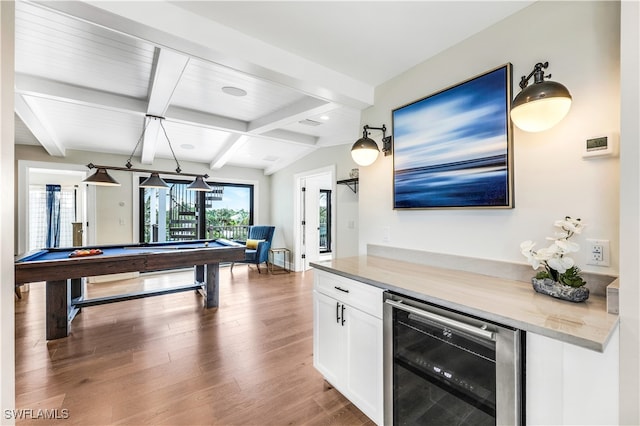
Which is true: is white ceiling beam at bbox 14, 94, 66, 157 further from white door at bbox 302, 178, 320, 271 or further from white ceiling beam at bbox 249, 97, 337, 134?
white door at bbox 302, 178, 320, 271

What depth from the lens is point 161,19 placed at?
5.19 feet

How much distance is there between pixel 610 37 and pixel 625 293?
120cm

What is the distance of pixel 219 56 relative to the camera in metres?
1.84

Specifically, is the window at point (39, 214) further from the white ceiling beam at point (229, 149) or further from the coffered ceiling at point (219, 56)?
the white ceiling beam at point (229, 149)

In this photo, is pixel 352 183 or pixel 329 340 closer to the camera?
pixel 329 340

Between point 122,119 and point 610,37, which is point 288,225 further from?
point 610,37

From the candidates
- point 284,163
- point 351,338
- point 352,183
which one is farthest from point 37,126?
point 351,338

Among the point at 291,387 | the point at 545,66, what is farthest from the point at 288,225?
the point at 545,66

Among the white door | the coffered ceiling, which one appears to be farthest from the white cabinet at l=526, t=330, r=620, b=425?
the white door

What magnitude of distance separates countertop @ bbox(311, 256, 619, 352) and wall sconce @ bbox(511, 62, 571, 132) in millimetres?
850

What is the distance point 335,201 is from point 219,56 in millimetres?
3355

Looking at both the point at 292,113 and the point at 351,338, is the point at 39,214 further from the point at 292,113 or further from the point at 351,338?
the point at 351,338

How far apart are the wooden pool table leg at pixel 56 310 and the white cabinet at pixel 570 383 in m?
4.02

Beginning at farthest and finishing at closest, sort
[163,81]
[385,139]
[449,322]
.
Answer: [163,81]
[385,139]
[449,322]
